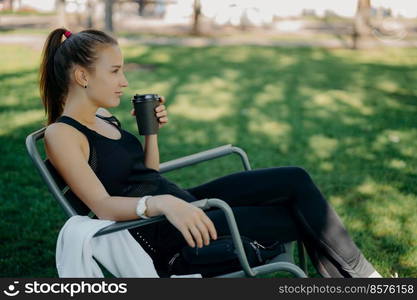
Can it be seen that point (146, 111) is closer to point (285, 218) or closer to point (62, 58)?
point (62, 58)

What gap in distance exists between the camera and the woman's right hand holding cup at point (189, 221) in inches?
81.4

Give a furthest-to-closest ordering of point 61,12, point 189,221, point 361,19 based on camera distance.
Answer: point 361,19
point 61,12
point 189,221

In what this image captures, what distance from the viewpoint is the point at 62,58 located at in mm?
2438

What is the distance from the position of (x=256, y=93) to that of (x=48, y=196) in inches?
197

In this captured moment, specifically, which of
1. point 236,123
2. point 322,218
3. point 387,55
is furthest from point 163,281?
point 387,55

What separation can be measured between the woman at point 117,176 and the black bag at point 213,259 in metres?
0.05

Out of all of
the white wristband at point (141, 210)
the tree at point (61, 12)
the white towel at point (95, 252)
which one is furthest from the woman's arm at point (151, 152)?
the tree at point (61, 12)

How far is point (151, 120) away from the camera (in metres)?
2.61

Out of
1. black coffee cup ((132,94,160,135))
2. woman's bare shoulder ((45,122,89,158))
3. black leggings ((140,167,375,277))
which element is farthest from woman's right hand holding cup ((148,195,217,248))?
black coffee cup ((132,94,160,135))

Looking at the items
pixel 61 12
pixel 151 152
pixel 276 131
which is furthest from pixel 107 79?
pixel 61 12

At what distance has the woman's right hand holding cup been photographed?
6.79ft

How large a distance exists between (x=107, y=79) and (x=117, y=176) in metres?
0.40

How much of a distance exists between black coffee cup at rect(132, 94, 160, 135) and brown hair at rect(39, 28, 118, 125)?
241 millimetres

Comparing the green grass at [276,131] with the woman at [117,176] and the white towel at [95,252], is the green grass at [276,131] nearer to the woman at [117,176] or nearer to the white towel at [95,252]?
the woman at [117,176]
